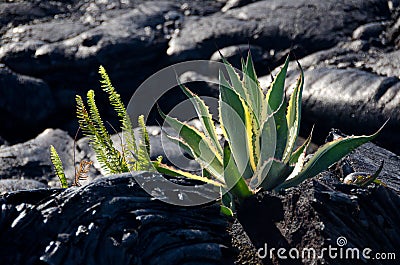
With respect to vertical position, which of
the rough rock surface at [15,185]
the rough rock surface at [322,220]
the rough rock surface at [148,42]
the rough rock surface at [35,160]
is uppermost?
the rough rock surface at [322,220]

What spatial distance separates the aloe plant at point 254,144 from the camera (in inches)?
104

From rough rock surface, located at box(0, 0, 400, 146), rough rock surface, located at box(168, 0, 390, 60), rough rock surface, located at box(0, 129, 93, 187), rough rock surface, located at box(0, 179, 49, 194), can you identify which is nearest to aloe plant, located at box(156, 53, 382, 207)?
rough rock surface, located at box(0, 179, 49, 194)

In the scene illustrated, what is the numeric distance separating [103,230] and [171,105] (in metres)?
4.84

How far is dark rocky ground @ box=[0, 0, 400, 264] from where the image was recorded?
234cm

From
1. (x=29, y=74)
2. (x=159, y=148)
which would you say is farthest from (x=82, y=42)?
(x=159, y=148)

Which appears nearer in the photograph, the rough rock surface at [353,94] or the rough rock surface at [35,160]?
the rough rock surface at [35,160]

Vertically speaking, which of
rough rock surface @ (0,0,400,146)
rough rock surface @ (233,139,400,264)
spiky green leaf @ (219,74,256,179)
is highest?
spiky green leaf @ (219,74,256,179)

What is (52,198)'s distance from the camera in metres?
2.43

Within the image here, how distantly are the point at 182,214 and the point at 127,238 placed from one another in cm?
28

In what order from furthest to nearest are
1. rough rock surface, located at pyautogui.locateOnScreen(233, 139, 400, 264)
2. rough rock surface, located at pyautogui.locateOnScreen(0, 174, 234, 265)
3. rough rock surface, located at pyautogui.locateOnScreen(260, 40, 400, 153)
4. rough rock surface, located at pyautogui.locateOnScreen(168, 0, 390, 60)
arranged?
rough rock surface, located at pyautogui.locateOnScreen(168, 0, 390, 60) < rough rock surface, located at pyautogui.locateOnScreen(260, 40, 400, 153) < rough rock surface, located at pyautogui.locateOnScreen(233, 139, 400, 264) < rough rock surface, located at pyautogui.locateOnScreen(0, 174, 234, 265)

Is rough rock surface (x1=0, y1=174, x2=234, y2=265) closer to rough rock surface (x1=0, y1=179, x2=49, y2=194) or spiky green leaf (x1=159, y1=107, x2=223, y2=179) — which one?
spiky green leaf (x1=159, y1=107, x2=223, y2=179)

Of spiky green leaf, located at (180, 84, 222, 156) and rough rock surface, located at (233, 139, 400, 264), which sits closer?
rough rock surface, located at (233, 139, 400, 264)

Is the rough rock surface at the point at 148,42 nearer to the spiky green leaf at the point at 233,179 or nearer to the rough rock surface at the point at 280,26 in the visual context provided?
the rough rock surface at the point at 280,26

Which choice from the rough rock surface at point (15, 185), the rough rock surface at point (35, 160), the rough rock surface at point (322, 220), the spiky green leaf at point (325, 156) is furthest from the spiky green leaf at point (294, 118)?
the rough rock surface at point (35, 160)
